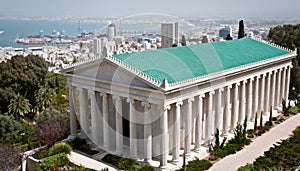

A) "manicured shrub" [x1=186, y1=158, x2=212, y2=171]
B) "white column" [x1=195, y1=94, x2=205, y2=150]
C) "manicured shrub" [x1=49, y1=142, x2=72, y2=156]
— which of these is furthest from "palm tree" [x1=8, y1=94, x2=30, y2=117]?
"manicured shrub" [x1=186, y1=158, x2=212, y2=171]

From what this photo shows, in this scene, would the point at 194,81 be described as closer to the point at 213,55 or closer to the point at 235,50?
the point at 213,55

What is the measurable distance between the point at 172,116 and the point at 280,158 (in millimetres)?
11331

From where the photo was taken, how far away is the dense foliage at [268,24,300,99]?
54.0 meters

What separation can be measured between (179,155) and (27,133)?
870 inches

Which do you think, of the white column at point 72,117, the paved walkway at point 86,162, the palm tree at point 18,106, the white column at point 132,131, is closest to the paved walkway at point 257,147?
the white column at point 132,131

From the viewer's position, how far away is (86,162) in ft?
104

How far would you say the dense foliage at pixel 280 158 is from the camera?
96.3 feet

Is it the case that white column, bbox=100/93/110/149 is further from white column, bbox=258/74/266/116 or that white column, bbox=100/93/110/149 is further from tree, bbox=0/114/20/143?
white column, bbox=258/74/266/116

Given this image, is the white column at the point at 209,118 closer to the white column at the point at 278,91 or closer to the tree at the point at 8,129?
the white column at the point at 278,91

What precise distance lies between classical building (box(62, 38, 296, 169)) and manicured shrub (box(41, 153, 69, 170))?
15.5 feet

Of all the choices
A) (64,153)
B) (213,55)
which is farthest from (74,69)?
(213,55)

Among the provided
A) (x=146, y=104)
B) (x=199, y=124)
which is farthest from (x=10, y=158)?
(x=199, y=124)

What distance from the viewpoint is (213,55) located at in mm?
38094

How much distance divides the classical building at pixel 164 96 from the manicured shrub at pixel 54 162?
471 centimetres
